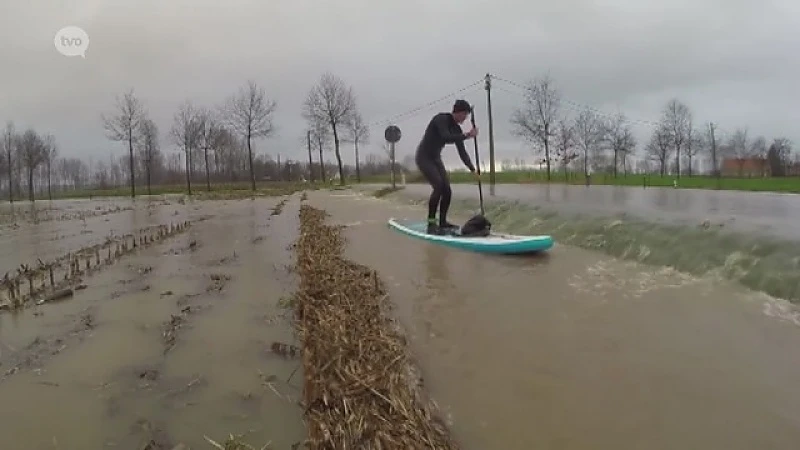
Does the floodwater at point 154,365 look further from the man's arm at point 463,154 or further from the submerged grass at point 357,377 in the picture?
the man's arm at point 463,154

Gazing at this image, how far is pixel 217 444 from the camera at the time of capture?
365cm

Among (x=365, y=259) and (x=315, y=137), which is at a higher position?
(x=315, y=137)

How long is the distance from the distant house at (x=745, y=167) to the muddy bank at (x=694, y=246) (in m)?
64.8

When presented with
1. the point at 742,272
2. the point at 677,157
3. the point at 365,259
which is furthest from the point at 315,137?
the point at 742,272

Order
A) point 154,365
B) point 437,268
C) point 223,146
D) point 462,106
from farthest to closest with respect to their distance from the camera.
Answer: point 223,146
point 462,106
point 437,268
point 154,365

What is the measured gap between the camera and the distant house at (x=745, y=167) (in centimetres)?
6556

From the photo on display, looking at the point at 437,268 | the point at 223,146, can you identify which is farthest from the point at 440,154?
the point at 223,146

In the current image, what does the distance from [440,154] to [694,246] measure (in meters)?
5.52

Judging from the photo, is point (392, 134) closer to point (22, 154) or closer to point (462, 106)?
point (462, 106)

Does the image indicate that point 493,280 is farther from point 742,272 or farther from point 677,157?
point 677,157

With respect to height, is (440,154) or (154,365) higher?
(440,154)

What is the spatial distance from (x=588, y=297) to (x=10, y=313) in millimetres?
7735

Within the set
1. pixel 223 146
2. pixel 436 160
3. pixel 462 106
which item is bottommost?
pixel 436 160

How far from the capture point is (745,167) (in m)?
70.3
